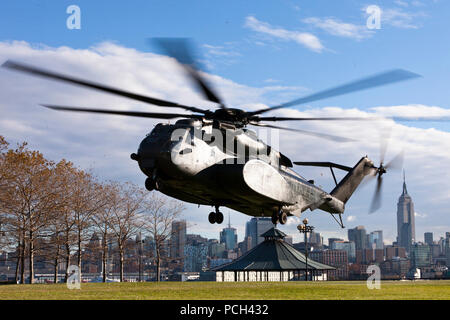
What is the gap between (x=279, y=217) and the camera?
89.9 ft

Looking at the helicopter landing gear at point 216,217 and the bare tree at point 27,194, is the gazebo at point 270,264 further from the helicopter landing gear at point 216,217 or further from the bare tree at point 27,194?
the helicopter landing gear at point 216,217

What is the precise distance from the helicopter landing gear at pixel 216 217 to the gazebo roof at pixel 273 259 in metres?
44.7

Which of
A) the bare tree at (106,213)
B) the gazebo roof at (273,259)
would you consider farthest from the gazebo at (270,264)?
the bare tree at (106,213)

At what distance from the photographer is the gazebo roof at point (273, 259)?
71812 millimetres

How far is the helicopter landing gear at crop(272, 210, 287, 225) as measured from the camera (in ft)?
89.9

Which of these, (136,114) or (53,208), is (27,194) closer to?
(53,208)

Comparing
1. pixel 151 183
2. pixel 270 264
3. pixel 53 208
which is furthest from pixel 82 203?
pixel 151 183

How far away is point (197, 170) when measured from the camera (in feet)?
75.6

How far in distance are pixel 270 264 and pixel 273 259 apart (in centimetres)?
133

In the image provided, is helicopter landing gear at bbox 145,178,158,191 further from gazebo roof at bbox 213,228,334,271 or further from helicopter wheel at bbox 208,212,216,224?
gazebo roof at bbox 213,228,334,271
